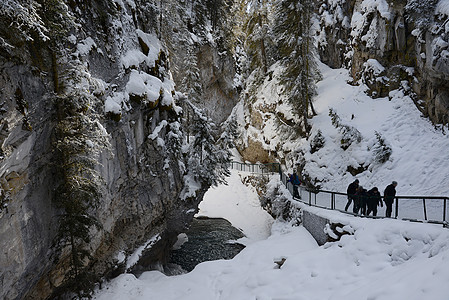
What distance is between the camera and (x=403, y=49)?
1736 centimetres

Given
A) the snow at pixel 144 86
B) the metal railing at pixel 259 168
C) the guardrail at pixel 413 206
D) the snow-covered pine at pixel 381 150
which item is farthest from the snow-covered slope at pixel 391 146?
the snow at pixel 144 86

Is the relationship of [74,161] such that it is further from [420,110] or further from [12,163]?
[420,110]

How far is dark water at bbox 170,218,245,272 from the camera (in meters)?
17.6

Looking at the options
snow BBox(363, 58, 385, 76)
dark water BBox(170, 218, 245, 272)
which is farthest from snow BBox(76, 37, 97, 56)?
snow BBox(363, 58, 385, 76)

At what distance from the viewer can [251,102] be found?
104ft

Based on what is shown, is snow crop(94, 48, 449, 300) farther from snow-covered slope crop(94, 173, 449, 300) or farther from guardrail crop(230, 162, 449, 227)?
guardrail crop(230, 162, 449, 227)

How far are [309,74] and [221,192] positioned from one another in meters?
14.8

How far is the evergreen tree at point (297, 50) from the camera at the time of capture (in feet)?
69.3

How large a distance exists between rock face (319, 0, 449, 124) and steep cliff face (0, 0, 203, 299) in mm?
15125

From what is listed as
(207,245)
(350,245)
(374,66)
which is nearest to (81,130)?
(350,245)

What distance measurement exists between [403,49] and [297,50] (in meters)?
7.46

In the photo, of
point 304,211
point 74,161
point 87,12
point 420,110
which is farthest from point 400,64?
point 74,161

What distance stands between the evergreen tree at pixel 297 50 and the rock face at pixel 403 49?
4.19m

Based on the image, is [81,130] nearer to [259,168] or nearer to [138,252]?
[138,252]
